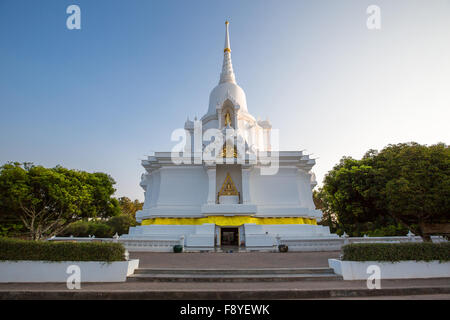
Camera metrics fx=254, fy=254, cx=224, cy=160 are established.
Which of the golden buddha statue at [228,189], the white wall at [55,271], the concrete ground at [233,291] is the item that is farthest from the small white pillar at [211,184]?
the concrete ground at [233,291]

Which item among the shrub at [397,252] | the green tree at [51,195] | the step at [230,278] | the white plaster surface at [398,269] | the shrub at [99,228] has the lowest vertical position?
the shrub at [99,228]

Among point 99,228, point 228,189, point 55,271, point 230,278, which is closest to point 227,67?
point 228,189

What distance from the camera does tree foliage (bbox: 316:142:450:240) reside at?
1450 cm

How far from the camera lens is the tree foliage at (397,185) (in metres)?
14.5

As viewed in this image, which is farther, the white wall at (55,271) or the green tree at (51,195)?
the green tree at (51,195)

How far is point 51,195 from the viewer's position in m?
21.4

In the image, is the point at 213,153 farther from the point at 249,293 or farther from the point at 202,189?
the point at 249,293

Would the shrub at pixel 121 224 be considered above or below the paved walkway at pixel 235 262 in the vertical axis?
below

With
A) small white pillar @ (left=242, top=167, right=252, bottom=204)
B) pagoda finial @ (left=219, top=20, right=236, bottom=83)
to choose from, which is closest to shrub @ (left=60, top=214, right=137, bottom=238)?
pagoda finial @ (left=219, top=20, right=236, bottom=83)

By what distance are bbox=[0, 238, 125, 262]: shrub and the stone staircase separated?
120 cm

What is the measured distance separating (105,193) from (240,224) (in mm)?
14364

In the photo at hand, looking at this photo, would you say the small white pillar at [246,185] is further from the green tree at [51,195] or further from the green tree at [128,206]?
the green tree at [128,206]

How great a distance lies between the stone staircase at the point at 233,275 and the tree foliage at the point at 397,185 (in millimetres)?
8763
